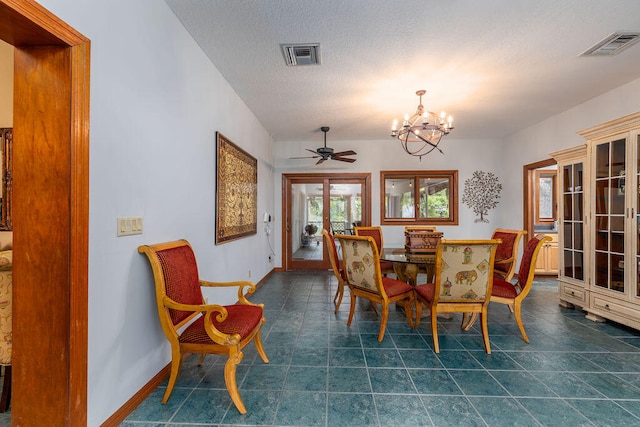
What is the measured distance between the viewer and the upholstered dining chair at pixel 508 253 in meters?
3.09

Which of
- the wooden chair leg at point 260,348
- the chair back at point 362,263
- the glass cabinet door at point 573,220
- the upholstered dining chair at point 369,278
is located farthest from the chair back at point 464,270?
the glass cabinet door at point 573,220

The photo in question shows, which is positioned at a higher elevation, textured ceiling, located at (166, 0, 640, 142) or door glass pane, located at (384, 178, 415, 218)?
textured ceiling, located at (166, 0, 640, 142)

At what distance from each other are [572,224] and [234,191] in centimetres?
425

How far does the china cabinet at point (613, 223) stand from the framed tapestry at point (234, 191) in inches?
159

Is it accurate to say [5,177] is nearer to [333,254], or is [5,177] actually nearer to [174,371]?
[174,371]

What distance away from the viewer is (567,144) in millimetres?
3988

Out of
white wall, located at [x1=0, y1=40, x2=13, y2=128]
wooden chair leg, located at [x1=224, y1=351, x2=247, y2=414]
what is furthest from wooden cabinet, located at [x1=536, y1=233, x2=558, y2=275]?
white wall, located at [x1=0, y1=40, x2=13, y2=128]

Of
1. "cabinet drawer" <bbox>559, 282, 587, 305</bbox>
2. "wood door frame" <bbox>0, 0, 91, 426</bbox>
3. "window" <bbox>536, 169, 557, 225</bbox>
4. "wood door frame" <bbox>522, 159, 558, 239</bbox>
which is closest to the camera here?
"wood door frame" <bbox>0, 0, 91, 426</bbox>

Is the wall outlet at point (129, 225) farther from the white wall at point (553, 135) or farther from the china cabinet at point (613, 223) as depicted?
the white wall at point (553, 135)

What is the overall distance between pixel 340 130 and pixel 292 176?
4.59 feet

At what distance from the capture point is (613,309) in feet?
9.33

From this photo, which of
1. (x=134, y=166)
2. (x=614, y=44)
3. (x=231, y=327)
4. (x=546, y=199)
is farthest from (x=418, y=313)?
(x=546, y=199)

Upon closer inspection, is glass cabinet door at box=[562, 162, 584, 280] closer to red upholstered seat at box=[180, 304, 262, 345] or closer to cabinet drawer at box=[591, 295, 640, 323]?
cabinet drawer at box=[591, 295, 640, 323]

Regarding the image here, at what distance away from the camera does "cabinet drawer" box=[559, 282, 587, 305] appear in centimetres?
321
